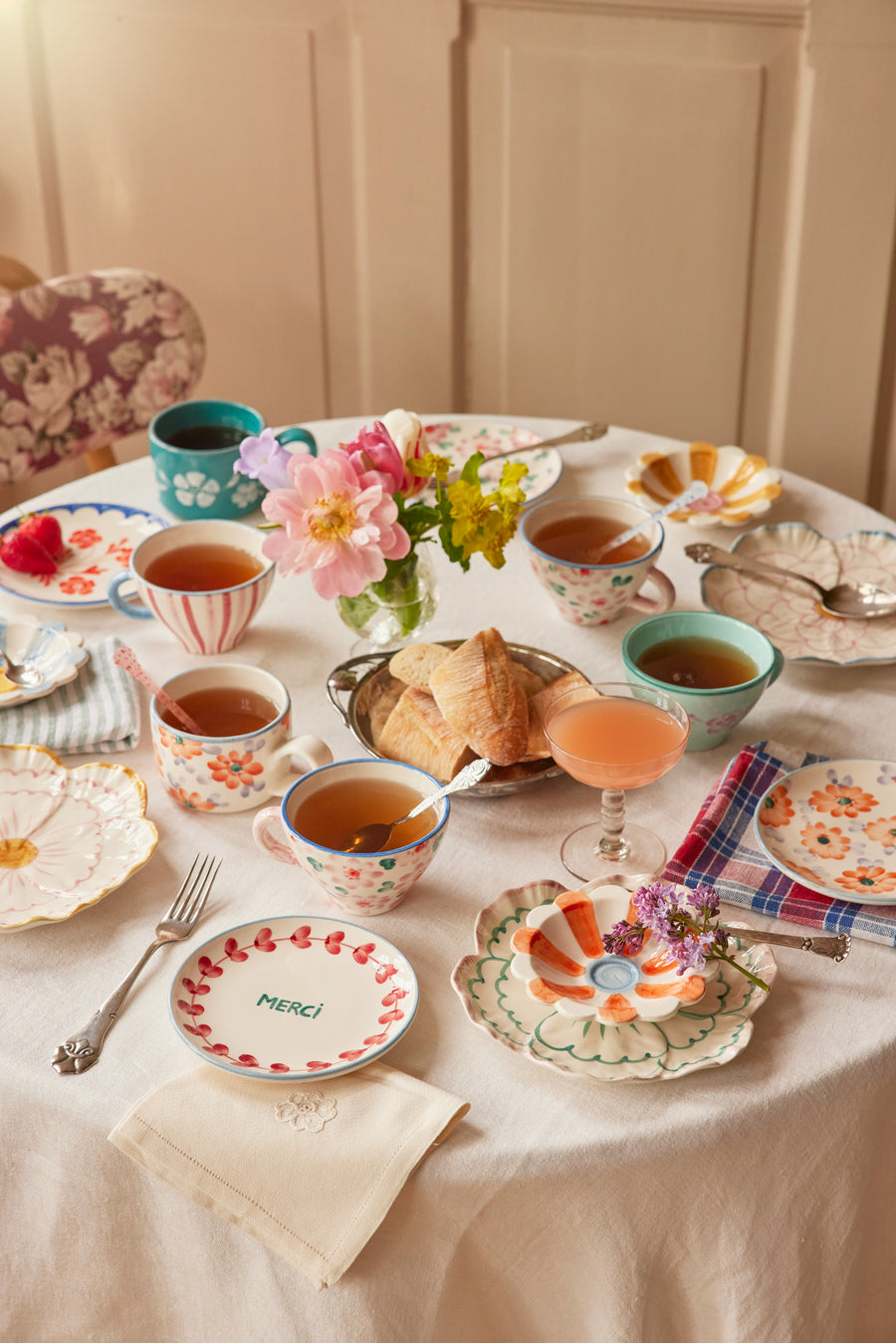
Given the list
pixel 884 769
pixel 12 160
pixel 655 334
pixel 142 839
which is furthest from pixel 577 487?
pixel 12 160

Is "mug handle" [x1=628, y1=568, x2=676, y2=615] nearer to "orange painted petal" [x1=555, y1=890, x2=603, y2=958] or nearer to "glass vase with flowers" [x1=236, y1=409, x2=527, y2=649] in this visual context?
"glass vase with flowers" [x1=236, y1=409, x2=527, y2=649]

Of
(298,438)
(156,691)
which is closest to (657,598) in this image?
(298,438)

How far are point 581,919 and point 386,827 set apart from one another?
18cm

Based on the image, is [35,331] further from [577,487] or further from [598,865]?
[598,865]

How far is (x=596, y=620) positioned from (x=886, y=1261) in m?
0.68

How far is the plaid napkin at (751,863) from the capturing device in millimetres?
983

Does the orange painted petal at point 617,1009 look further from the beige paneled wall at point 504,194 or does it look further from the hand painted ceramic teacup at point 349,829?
the beige paneled wall at point 504,194

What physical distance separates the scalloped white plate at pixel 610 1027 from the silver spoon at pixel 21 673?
23.0 inches

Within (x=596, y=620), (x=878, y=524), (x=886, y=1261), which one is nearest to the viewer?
(x=886, y=1261)

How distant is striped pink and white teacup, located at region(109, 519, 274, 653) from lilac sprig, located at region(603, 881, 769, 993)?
1.89 feet

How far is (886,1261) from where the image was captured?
3.20ft

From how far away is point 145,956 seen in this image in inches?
37.7

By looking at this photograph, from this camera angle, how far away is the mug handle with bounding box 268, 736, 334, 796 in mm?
1084

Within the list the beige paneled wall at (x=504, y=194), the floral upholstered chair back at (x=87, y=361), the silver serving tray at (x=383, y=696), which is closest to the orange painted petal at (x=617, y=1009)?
the silver serving tray at (x=383, y=696)
